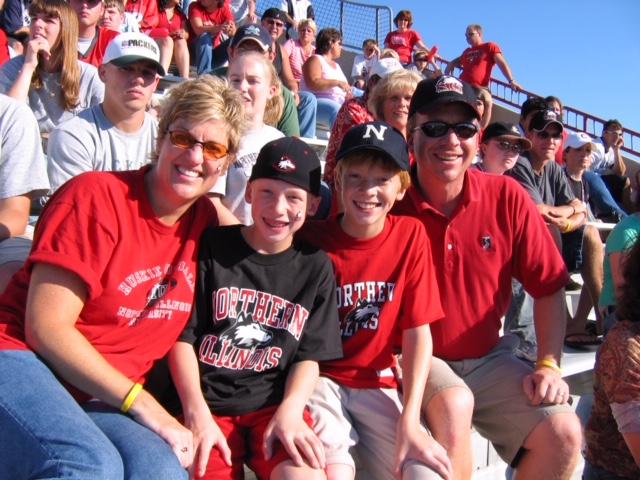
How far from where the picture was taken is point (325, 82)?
7301 mm

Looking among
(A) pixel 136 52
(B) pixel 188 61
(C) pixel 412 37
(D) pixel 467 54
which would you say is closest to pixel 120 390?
(A) pixel 136 52

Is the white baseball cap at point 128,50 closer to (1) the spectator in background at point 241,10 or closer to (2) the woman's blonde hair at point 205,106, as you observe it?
(2) the woman's blonde hair at point 205,106

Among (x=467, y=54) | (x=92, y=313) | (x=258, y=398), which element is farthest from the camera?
(x=467, y=54)

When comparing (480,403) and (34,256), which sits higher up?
(34,256)

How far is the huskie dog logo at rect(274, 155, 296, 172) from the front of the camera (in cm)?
220

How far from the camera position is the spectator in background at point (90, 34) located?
480 cm

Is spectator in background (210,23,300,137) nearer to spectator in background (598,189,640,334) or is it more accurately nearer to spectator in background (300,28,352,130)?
spectator in background (598,189,640,334)

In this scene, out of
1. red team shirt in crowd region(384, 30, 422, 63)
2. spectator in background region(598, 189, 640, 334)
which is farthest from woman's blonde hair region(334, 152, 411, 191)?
red team shirt in crowd region(384, 30, 422, 63)

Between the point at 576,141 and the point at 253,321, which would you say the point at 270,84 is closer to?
the point at 253,321

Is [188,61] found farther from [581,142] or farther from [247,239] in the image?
[247,239]

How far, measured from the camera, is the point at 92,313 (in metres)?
1.96

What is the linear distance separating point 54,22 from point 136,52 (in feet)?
4.44

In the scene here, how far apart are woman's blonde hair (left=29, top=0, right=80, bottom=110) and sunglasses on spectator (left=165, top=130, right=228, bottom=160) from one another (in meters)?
1.95

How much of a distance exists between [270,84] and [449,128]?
4.72 ft
